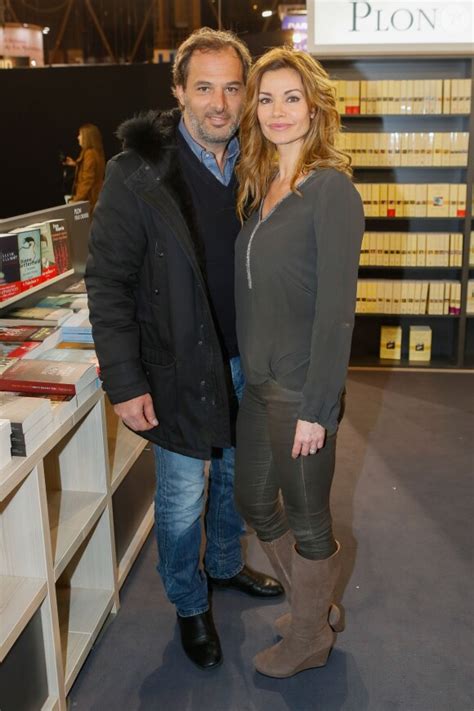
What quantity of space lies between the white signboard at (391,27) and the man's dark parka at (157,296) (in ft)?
9.58

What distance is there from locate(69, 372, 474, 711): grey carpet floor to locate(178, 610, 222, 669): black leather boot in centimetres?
3

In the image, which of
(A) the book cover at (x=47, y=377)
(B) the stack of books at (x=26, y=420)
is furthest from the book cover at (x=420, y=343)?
(B) the stack of books at (x=26, y=420)

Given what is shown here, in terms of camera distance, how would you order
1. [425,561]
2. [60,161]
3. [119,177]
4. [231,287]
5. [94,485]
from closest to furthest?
[119,177]
[231,287]
[94,485]
[425,561]
[60,161]

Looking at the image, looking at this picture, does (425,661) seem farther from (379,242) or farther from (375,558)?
(379,242)

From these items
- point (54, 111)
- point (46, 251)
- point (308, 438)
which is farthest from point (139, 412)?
point (54, 111)

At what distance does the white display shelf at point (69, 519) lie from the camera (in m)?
2.03

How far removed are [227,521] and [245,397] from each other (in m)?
0.67

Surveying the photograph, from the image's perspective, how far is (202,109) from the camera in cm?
201

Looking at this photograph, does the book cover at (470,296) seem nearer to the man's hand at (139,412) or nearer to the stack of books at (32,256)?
the stack of books at (32,256)

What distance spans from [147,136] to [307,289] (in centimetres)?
63

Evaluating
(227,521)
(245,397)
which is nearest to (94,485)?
(227,521)

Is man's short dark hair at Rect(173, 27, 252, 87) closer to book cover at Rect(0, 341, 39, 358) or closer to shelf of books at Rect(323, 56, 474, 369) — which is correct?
book cover at Rect(0, 341, 39, 358)

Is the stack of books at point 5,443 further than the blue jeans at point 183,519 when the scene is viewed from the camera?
No

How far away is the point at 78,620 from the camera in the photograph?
2.28 meters
